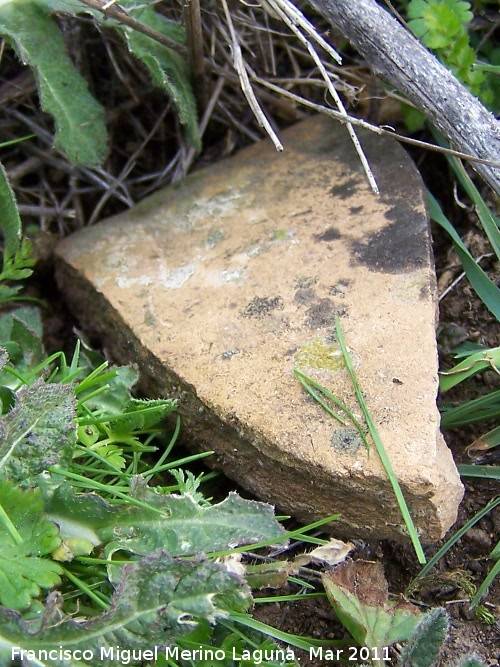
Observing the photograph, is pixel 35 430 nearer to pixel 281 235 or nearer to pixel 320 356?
pixel 320 356

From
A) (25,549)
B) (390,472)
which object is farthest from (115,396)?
(390,472)

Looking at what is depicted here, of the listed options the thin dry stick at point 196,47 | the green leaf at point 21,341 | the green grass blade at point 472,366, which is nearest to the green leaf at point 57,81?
the thin dry stick at point 196,47

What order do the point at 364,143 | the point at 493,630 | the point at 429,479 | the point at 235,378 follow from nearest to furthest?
the point at 429,479 → the point at 493,630 → the point at 235,378 → the point at 364,143

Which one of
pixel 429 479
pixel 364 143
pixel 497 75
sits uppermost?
pixel 497 75

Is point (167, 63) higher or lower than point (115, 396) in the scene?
higher

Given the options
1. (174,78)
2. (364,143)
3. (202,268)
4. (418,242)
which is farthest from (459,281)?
(174,78)

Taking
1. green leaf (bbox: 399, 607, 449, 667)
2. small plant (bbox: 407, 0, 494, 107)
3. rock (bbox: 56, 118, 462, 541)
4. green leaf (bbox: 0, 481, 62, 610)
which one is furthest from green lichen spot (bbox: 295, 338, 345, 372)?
small plant (bbox: 407, 0, 494, 107)

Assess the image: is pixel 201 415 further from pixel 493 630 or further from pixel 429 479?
pixel 493 630

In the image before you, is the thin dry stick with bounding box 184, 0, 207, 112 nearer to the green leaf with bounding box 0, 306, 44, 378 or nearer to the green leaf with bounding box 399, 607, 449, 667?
the green leaf with bounding box 0, 306, 44, 378
